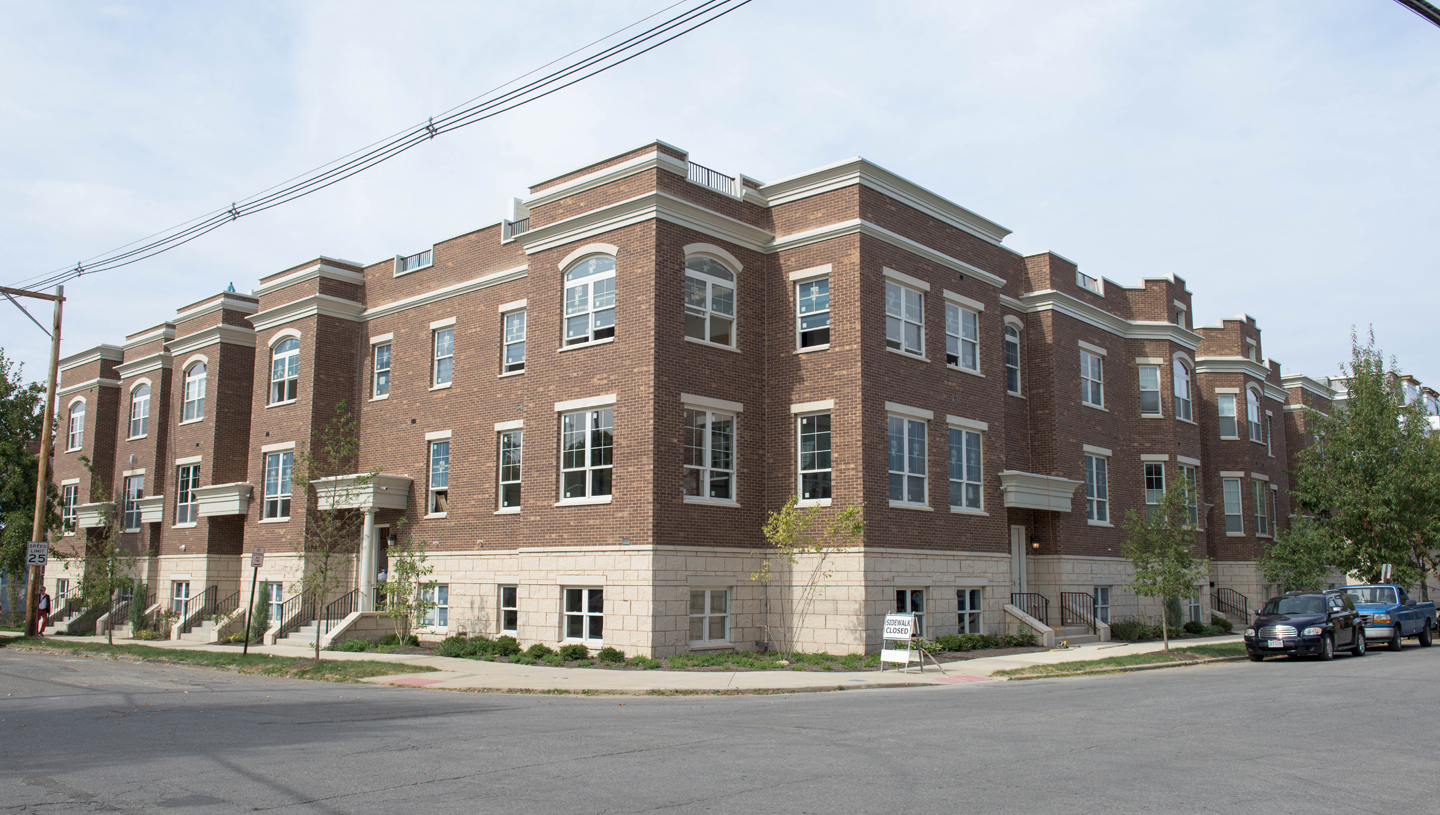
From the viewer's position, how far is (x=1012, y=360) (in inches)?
1189

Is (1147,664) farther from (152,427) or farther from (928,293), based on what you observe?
(152,427)

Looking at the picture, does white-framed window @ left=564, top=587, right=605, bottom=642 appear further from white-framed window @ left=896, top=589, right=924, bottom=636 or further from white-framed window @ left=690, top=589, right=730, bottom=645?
white-framed window @ left=896, top=589, right=924, bottom=636

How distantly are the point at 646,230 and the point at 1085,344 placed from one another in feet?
52.6

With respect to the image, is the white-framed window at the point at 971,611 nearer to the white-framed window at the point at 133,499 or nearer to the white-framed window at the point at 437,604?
the white-framed window at the point at 437,604

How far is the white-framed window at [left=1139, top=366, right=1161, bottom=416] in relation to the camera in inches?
1341

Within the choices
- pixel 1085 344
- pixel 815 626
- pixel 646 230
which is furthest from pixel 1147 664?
pixel 646 230

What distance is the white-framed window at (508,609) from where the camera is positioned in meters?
24.9

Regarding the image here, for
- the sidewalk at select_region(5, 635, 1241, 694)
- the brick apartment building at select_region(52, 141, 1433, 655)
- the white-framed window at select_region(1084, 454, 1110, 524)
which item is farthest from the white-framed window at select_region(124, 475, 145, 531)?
the white-framed window at select_region(1084, 454, 1110, 524)

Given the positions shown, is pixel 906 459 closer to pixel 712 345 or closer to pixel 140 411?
pixel 712 345

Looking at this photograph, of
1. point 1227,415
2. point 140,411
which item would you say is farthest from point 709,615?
point 140,411

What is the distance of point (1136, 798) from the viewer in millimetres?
8086

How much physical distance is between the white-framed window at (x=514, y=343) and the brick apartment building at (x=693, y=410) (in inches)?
3.3

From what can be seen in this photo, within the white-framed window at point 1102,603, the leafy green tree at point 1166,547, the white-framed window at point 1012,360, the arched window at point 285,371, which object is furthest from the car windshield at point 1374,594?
the arched window at point 285,371

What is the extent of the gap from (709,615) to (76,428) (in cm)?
3397
